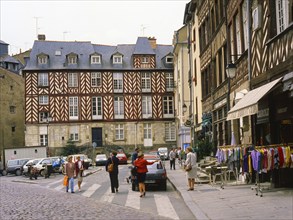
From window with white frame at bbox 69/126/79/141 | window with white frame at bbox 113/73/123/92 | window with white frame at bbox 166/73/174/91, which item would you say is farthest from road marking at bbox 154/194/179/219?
window with white frame at bbox 166/73/174/91

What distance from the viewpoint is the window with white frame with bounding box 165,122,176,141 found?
69625 mm

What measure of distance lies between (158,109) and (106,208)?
5451cm

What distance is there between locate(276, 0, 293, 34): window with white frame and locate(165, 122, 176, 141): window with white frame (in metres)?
54.0

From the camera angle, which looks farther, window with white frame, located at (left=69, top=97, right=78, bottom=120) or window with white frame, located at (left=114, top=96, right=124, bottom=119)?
window with white frame, located at (left=114, top=96, right=124, bottom=119)

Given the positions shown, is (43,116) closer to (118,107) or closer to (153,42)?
(118,107)

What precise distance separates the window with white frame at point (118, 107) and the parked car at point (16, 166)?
71.3 ft

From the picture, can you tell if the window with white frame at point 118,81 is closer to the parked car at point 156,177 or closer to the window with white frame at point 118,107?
the window with white frame at point 118,107

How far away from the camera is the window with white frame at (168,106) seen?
6956 cm

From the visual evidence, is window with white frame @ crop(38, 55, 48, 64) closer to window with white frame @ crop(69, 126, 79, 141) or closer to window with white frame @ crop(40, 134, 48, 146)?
window with white frame @ crop(69, 126, 79, 141)

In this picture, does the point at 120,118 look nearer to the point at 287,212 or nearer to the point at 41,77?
the point at 41,77

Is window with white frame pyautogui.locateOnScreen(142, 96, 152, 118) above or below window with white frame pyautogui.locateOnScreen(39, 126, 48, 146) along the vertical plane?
above

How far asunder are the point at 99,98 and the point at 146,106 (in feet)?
20.2

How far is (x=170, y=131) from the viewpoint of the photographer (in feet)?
229

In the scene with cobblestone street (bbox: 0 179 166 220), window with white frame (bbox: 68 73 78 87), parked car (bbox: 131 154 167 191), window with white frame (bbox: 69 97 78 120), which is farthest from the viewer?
window with white frame (bbox: 68 73 78 87)
